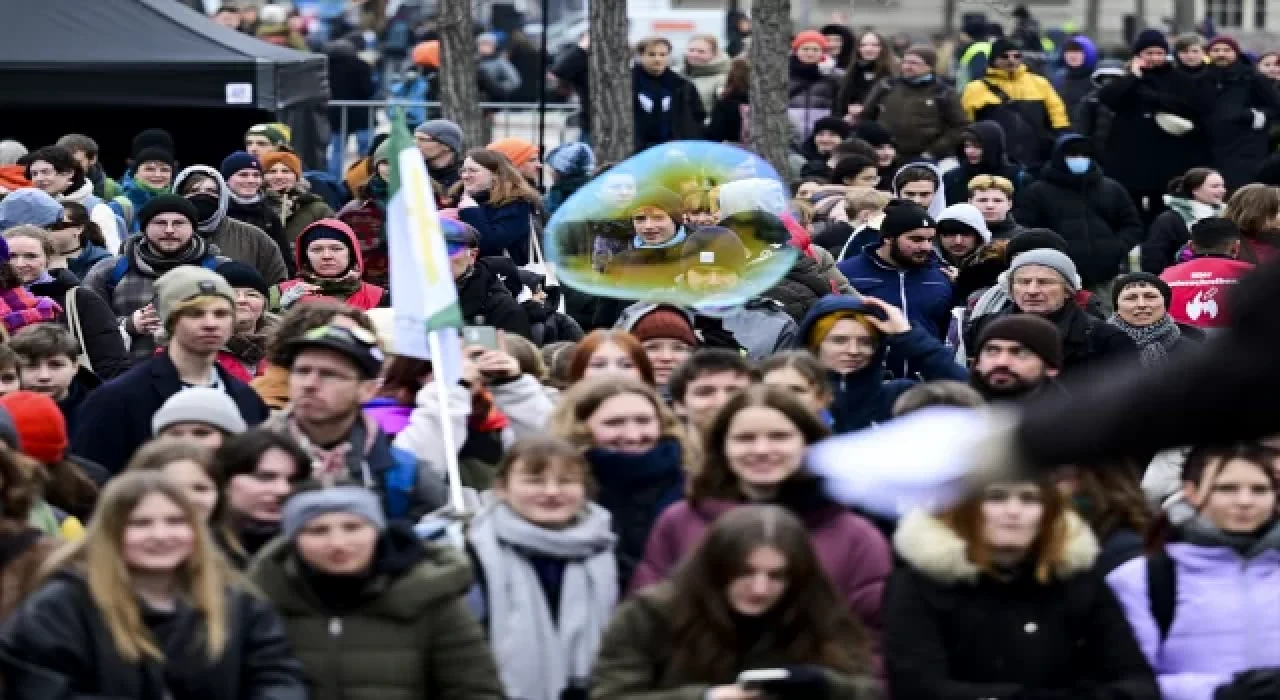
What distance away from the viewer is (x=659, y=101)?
22062 mm

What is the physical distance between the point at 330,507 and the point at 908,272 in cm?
628

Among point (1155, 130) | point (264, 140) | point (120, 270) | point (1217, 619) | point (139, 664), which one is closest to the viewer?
point (139, 664)

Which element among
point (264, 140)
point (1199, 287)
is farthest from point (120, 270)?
point (264, 140)

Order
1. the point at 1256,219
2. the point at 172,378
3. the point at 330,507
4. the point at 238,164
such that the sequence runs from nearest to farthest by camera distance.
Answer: the point at 330,507 < the point at 172,378 < the point at 1256,219 < the point at 238,164

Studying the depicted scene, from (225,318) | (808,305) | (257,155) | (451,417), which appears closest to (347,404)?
(451,417)

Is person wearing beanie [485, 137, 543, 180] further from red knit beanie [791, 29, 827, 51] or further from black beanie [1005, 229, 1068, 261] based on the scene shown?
red knit beanie [791, 29, 827, 51]

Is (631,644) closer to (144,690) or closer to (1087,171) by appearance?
(144,690)

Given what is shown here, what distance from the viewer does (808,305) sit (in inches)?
476

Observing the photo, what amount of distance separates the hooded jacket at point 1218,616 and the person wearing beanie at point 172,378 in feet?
10.0

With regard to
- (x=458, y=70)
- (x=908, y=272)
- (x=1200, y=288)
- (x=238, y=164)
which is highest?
(x=458, y=70)

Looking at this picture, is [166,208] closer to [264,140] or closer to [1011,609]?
[264,140]

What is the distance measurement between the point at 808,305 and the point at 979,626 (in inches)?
204

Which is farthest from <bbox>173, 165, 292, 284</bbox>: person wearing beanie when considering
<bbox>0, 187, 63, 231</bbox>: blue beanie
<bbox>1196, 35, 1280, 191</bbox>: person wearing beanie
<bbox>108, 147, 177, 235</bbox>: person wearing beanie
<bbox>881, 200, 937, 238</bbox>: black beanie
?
<bbox>1196, 35, 1280, 191</bbox>: person wearing beanie

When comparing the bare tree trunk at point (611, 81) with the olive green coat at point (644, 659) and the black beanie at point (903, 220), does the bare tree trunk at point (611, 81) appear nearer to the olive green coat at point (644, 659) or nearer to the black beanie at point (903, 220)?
the black beanie at point (903, 220)
